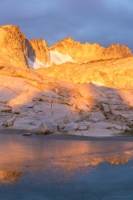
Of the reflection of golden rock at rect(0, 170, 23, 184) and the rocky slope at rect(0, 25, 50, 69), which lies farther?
the rocky slope at rect(0, 25, 50, 69)

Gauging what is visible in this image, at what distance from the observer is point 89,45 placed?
7744cm

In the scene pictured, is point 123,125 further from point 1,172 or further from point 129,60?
point 129,60

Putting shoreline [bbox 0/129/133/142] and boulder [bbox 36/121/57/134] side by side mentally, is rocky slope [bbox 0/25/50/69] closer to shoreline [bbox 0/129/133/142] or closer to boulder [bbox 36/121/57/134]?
boulder [bbox 36/121/57/134]

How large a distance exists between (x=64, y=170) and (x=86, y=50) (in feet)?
232

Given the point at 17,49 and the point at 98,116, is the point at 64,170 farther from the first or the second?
the point at 17,49

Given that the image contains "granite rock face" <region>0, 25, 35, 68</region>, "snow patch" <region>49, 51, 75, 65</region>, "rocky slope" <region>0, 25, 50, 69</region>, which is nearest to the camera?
"rocky slope" <region>0, 25, 50, 69</region>

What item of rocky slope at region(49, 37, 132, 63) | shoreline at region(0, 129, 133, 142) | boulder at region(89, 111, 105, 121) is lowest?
shoreline at region(0, 129, 133, 142)

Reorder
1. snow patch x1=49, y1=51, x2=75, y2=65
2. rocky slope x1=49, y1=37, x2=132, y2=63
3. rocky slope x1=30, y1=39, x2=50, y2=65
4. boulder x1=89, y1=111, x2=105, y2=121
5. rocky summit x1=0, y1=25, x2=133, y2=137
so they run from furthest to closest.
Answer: rocky slope x1=49, y1=37, x2=132, y2=63 → snow patch x1=49, y1=51, x2=75, y2=65 → rocky slope x1=30, y1=39, x2=50, y2=65 → boulder x1=89, y1=111, x2=105, y2=121 → rocky summit x1=0, y1=25, x2=133, y2=137

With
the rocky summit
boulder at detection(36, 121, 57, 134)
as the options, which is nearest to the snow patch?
the rocky summit

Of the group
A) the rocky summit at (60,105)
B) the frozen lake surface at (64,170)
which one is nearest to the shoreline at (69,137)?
the rocky summit at (60,105)

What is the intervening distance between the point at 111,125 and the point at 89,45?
6332 centimetres

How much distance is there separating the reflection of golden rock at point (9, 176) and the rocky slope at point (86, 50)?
224 feet

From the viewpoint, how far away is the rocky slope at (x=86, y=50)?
75.6 m

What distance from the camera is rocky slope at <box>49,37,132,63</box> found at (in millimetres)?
75625
